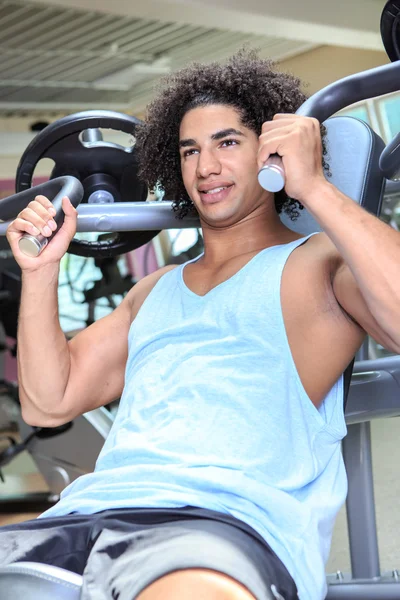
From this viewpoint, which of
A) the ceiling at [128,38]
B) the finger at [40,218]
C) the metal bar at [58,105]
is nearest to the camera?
the finger at [40,218]

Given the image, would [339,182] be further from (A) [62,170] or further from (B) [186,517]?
(B) [186,517]

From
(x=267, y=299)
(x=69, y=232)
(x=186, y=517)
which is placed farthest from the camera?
(x=69, y=232)

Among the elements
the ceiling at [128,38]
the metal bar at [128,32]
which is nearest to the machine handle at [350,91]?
the ceiling at [128,38]

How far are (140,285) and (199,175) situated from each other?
267mm

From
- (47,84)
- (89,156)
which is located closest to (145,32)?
(47,84)

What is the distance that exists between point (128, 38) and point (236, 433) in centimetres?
717

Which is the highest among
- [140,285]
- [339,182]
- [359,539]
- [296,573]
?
[339,182]

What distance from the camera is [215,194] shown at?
1.32 meters

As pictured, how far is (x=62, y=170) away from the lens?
1.74m

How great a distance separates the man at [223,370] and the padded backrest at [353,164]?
99 millimetres

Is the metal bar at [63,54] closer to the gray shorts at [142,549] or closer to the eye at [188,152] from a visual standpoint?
the eye at [188,152]

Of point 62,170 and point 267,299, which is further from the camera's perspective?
point 62,170

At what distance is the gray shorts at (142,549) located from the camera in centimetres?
88

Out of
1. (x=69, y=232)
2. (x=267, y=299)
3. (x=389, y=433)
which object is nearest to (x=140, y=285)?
(x=69, y=232)
